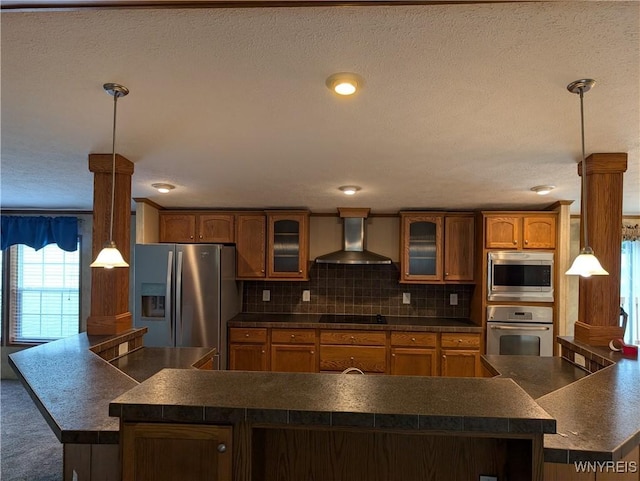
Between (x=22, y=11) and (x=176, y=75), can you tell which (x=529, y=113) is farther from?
(x=22, y=11)

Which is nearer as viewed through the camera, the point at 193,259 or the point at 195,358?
the point at 195,358

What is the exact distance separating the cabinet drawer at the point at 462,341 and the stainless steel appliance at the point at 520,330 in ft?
0.42

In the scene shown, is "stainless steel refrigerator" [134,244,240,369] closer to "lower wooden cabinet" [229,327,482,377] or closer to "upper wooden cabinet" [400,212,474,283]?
"lower wooden cabinet" [229,327,482,377]

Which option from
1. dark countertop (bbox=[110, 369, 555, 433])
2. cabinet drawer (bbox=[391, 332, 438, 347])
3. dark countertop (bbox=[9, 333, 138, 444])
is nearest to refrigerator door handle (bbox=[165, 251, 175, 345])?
dark countertop (bbox=[9, 333, 138, 444])

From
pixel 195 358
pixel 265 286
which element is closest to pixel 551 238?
pixel 265 286

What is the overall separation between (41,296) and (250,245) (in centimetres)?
294

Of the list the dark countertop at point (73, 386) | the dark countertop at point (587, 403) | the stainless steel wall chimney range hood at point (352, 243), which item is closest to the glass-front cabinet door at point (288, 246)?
the stainless steel wall chimney range hood at point (352, 243)

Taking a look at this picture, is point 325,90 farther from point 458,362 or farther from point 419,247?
point 458,362

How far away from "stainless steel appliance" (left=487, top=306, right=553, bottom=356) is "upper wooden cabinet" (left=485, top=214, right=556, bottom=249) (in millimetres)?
662

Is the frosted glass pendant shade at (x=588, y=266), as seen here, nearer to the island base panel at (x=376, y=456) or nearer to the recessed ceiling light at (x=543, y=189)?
the island base panel at (x=376, y=456)

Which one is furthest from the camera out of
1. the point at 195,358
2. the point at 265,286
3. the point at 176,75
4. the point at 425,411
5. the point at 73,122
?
the point at 265,286

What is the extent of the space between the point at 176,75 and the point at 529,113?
150cm

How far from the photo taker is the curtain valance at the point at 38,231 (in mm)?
4828

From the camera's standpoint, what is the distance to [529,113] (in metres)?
1.73
